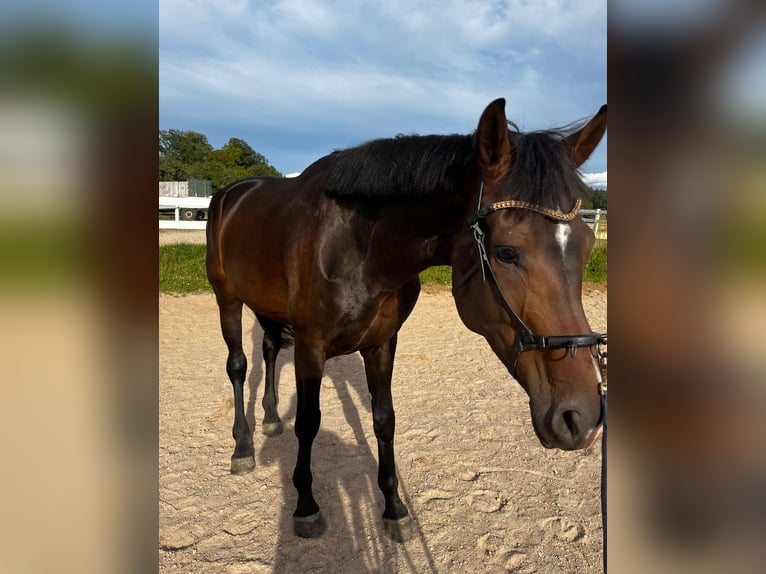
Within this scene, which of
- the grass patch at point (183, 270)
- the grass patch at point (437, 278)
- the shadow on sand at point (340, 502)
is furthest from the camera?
the grass patch at point (437, 278)

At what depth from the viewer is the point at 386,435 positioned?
2955 millimetres

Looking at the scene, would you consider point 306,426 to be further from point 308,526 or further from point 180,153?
point 180,153

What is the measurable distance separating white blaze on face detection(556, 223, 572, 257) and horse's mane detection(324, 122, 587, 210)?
0.24ft

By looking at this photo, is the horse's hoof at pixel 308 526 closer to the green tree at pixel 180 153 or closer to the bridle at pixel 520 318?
the bridle at pixel 520 318

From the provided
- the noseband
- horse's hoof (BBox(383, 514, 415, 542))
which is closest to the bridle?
the noseband

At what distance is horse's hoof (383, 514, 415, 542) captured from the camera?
270cm

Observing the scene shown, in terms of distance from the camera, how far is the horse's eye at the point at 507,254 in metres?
1.62

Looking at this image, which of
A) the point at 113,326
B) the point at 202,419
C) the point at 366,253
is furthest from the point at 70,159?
the point at 202,419

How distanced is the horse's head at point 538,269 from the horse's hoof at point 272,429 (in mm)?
2798

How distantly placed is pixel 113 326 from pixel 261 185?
356cm

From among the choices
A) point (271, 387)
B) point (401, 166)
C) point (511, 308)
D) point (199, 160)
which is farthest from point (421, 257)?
point (199, 160)

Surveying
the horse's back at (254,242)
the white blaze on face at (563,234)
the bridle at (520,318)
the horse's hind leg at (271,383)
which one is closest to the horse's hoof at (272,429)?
the horse's hind leg at (271,383)

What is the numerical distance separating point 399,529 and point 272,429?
5.67 ft

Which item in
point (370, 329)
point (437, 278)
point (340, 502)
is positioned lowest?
point (340, 502)
